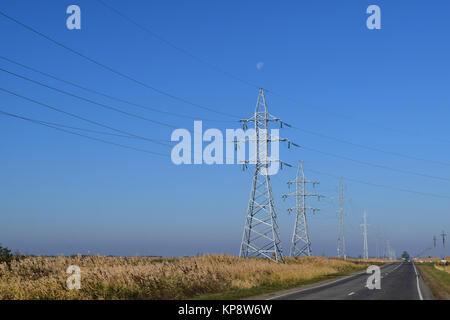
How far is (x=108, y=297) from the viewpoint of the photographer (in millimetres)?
21016

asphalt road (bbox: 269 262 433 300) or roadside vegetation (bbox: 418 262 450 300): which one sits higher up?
asphalt road (bbox: 269 262 433 300)

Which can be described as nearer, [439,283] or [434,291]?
[434,291]

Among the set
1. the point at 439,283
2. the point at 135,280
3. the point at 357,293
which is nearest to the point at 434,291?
the point at 357,293

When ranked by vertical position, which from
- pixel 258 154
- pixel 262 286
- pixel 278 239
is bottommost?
pixel 262 286

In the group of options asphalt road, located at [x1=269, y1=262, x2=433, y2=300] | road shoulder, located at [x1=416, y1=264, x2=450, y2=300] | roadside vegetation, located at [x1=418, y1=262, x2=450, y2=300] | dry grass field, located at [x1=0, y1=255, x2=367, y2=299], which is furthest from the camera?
roadside vegetation, located at [x1=418, y1=262, x2=450, y2=300]

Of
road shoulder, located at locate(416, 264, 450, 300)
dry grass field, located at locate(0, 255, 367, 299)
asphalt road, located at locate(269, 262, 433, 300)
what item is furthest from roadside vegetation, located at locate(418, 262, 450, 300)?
dry grass field, located at locate(0, 255, 367, 299)

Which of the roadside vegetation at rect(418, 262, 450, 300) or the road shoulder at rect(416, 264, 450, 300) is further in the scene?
the roadside vegetation at rect(418, 262, 450, 300)

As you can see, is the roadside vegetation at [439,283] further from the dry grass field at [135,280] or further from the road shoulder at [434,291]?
the dry grass field at [135,280]

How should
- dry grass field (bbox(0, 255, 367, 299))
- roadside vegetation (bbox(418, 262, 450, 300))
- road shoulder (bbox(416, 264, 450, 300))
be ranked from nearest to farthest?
dry grass field (bbox(0, 255, 367, 299)) → road shoulder (bbox(416, 264, 450, 300)) → roadside vegetation (bbox(418, 262, 450, 300))

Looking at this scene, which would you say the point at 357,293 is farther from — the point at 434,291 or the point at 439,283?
the point at 439,283

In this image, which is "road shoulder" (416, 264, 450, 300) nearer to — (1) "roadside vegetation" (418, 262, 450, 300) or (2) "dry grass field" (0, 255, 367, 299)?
(1) "roadside vegetation" (418, 262, 450, 300)
